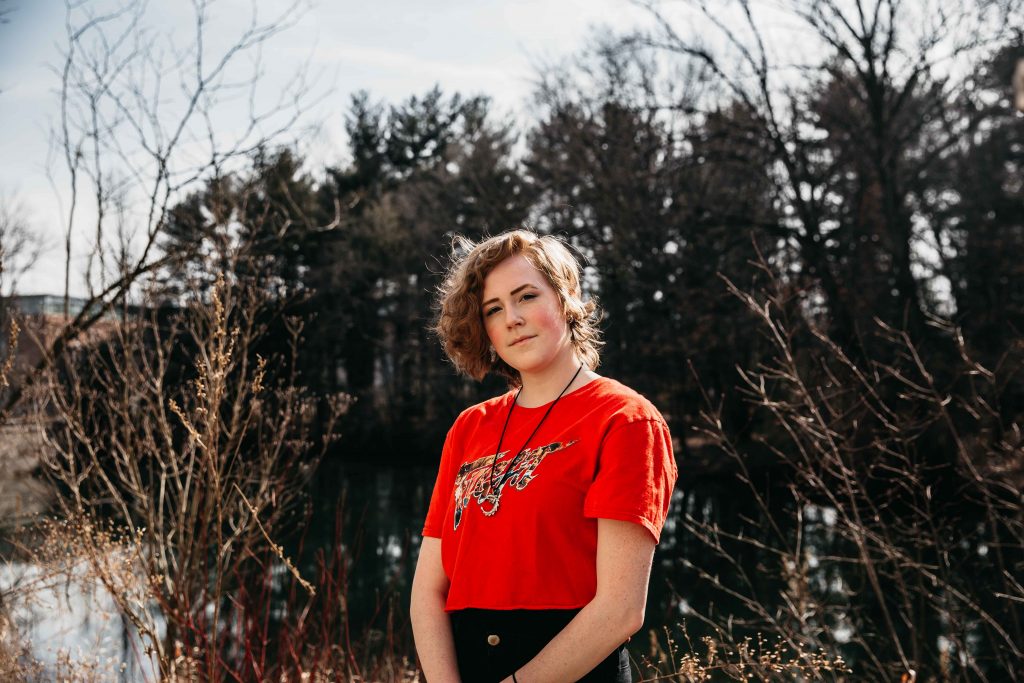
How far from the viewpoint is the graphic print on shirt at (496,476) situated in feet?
4.91

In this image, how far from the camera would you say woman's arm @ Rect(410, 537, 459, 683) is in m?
1.57

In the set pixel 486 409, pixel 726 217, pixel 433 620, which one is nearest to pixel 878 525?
pixel 486 409

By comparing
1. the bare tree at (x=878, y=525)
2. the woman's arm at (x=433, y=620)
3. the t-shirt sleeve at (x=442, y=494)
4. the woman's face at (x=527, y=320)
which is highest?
the woman's face at (x=527, y=320)

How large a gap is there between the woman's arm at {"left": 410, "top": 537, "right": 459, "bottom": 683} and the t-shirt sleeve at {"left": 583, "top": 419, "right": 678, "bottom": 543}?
0.41 metres

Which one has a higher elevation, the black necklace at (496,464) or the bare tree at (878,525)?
the black necklace at (496,464)

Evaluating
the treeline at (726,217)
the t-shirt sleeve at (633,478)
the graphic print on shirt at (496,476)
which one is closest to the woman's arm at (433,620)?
the graphic print on shirt at (496,476)

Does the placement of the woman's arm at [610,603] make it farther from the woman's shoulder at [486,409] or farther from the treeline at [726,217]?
the treeline at [726,217]

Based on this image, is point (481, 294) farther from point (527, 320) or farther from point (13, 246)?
point (13, 246)

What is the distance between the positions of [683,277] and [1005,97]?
728 cm

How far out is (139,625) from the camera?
329cm

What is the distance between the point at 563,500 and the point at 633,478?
135 millimetres

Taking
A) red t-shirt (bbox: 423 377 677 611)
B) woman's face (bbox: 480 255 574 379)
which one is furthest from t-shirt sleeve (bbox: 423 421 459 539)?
woman's face (bbox: 480 255 574 379)

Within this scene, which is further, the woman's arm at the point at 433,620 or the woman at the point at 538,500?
the woman's arm at the point at 433,620

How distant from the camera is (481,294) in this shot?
175 centimetres
